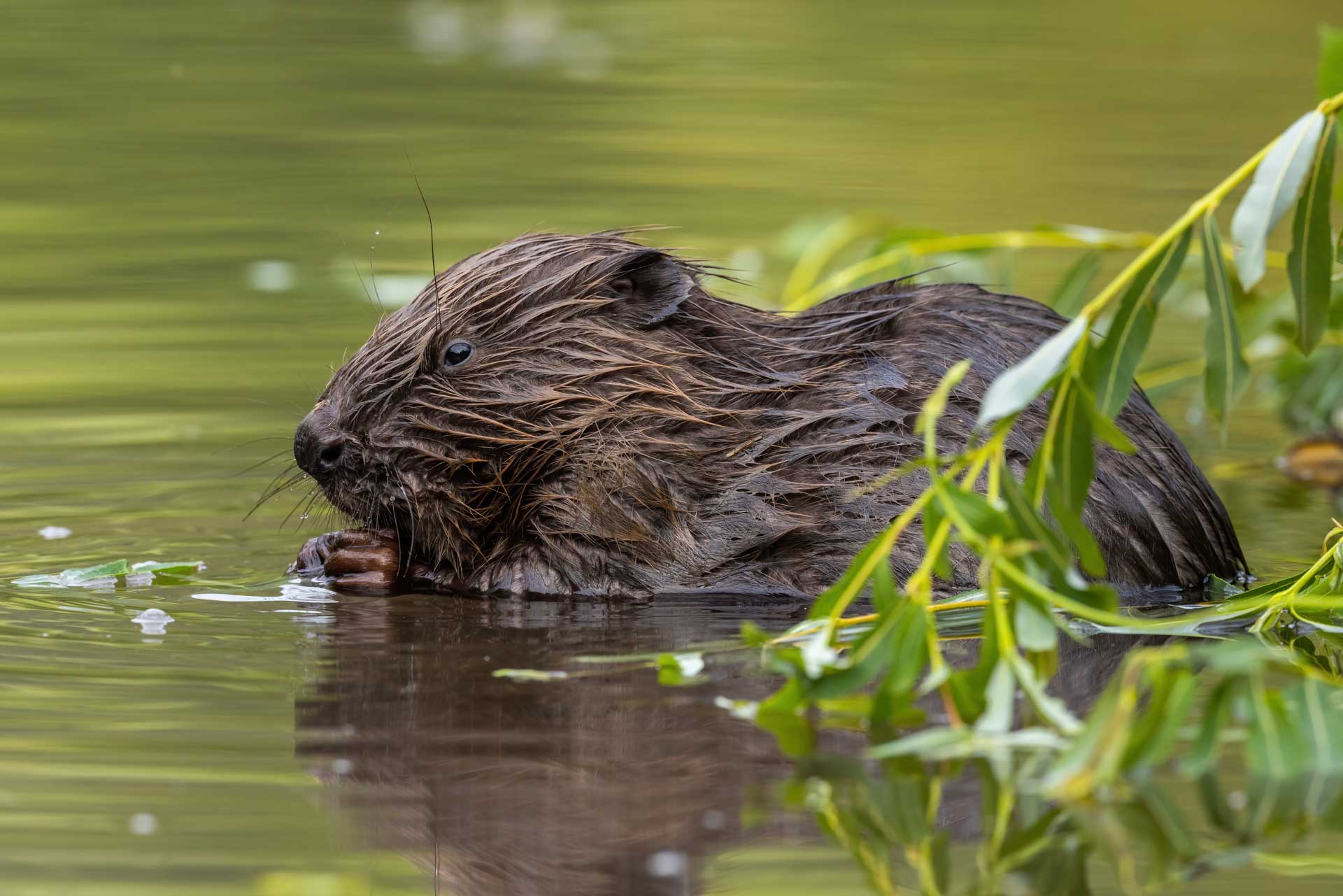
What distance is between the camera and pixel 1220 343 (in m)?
3.32

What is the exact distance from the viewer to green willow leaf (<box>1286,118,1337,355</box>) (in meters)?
3.33

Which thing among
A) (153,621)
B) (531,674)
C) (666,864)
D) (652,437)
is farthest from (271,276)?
(666,864)

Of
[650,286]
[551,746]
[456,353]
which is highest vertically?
[650,286]

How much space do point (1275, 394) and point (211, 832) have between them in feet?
14.6

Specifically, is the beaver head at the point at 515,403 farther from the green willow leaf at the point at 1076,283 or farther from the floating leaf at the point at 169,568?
the green willow leaf at the point at 1076,283

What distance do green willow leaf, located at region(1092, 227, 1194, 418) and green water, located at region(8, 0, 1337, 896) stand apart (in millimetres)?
815

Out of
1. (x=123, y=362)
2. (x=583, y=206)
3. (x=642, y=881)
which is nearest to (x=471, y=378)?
(x=642, y=881)

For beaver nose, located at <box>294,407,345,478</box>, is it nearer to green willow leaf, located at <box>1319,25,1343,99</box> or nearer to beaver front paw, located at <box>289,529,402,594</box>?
beaver front paw, located at <box>289,529,402,594</box>

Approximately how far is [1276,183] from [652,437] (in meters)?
1.61

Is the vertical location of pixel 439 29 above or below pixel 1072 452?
above

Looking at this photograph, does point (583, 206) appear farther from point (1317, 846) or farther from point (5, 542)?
point (1317, 846)

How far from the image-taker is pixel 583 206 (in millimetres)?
8773

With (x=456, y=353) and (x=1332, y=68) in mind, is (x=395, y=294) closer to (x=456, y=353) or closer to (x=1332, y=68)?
(x=456, y=353)

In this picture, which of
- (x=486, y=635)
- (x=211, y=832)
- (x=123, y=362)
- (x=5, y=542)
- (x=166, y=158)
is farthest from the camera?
(x=166, y=158)
